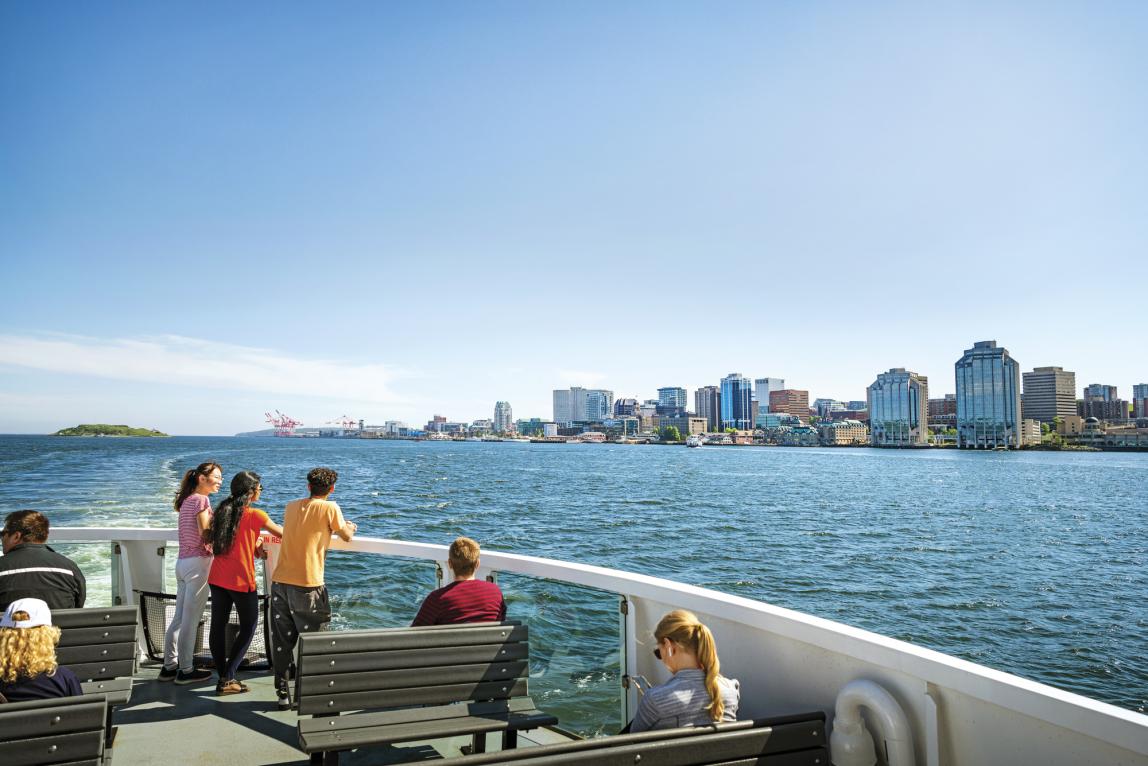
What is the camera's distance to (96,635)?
362 centimetres

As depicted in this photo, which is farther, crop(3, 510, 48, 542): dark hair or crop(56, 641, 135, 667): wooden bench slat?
crop(3, 510, 48, 542): dark hair

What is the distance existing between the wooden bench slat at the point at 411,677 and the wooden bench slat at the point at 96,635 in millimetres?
1388

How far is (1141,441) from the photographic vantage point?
149375mm

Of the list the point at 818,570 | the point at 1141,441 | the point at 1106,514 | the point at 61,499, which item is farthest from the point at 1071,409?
the point at 61,499

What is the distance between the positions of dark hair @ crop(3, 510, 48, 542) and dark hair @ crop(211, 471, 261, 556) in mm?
1150

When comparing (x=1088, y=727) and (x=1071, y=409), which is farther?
(x=1071, y=409)

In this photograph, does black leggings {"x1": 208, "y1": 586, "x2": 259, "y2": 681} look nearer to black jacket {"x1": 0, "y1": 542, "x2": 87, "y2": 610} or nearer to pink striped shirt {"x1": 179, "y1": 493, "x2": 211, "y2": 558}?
pink striped shirt {"x1": 179, "y1": 493, "x2": 211, "y2": 558}

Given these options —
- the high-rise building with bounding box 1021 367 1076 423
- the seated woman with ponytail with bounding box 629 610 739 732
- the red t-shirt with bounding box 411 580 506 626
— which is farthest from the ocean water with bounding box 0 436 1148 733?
the high-rise building with bounding box 1021 367 1076 423

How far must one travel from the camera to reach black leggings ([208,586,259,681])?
16.1ft

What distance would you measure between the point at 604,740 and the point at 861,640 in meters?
1.35

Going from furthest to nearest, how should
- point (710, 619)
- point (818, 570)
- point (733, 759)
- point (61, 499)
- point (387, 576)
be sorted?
point (61, 499) → point (818, 570) → point (387, 576) → point (710, 619) → point (733, 759)

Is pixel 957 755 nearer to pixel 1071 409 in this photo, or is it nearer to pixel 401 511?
pixel 401 511

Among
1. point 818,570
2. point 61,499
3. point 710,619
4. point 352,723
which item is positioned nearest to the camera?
point 352,723

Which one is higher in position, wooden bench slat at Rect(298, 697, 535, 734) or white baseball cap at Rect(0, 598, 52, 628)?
white baseball cap at Rect(0, 598, 52, 628)
